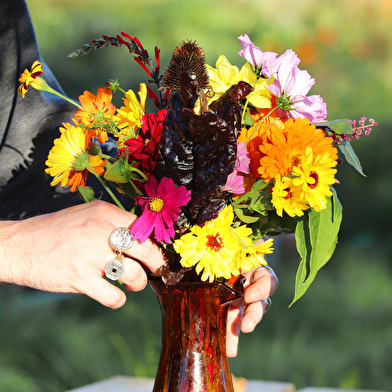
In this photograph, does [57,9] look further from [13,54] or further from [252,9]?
[13,54]

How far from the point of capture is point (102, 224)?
427 mm

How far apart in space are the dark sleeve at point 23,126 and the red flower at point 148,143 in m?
0.25

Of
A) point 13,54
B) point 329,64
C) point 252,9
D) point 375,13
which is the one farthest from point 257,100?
point 375,13

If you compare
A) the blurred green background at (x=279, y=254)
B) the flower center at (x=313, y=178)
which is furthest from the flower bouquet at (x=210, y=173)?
the blurred green background at (x=279, y=254)

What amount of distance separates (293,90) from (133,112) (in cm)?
17

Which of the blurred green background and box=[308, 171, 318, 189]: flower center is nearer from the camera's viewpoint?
box=[308, 171, 318, 189]: flower center

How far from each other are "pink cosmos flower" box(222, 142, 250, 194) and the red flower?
7 centimetres

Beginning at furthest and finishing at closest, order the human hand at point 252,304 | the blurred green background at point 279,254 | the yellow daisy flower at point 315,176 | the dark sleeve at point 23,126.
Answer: the blurred green background at point 279,254, the dark sleeve at point 23,126, the human hand at point 252,304, the yellow daisy flower at point 315,176

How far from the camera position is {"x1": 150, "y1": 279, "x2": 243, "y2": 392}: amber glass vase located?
460mm

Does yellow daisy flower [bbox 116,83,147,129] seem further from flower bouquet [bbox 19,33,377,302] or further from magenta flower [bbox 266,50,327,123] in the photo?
magenta flower [bbox 266,50,327,123]

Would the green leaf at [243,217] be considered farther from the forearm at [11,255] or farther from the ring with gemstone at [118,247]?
the forearm at [11,255]

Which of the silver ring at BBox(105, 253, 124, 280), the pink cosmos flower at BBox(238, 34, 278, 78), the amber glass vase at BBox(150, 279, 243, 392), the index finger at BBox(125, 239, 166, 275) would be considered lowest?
the amber glass vase at BBox(150, 279, 243, 392)

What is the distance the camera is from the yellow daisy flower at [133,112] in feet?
1.49

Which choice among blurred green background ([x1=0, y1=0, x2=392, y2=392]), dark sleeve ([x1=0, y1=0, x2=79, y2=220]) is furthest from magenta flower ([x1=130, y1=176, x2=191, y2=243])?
blurred green background ([x1=0, y1=0, x2=392, y2=392])
